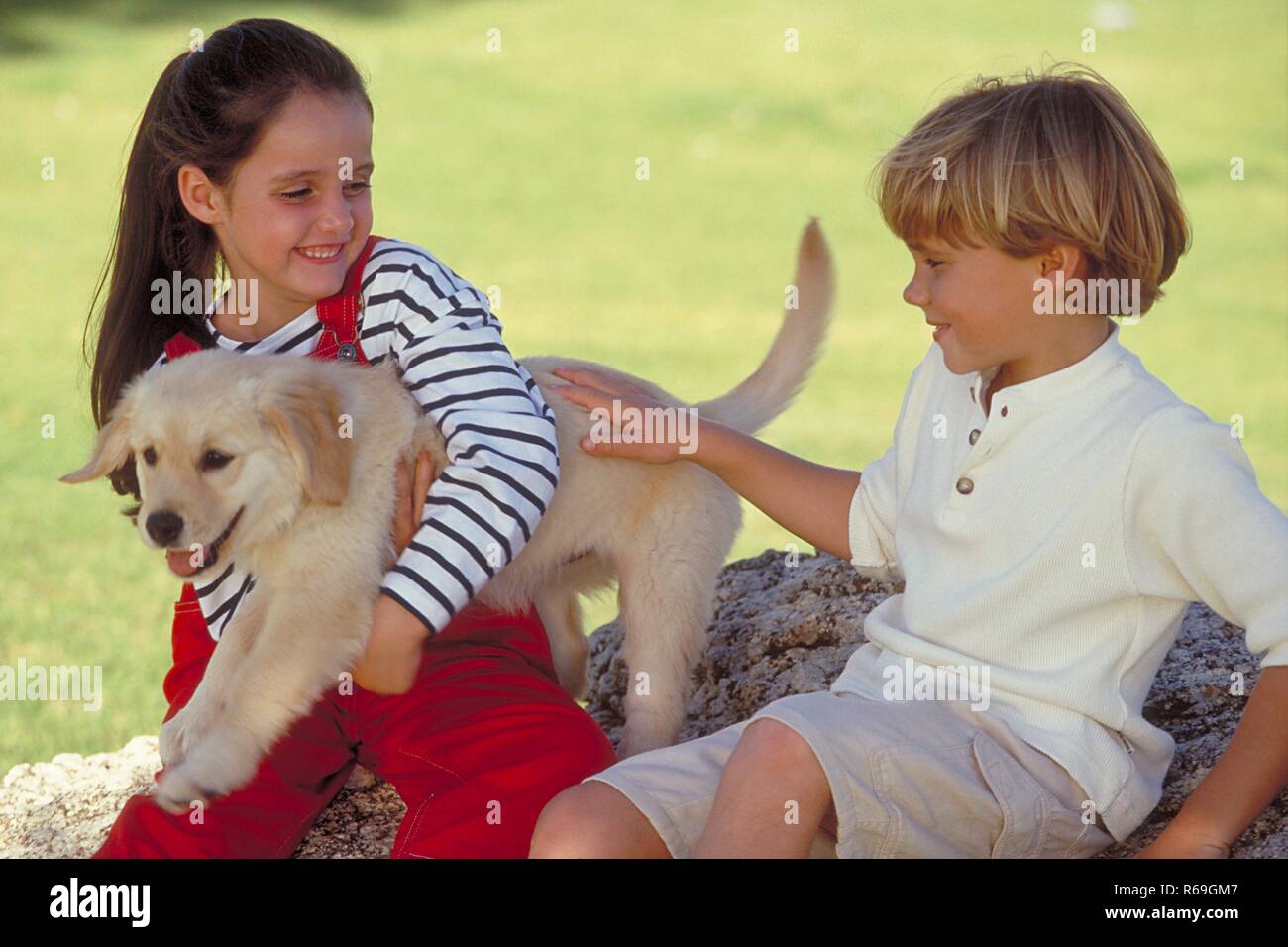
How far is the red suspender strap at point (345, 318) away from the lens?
3201 millimetres

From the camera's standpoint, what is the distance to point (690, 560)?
3402 mm

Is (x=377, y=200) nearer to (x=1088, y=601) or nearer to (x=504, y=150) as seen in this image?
(x=504, y=150)

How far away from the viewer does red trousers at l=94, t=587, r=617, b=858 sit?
116 inches

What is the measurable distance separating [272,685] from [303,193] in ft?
3.18

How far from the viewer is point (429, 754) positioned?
3111mm

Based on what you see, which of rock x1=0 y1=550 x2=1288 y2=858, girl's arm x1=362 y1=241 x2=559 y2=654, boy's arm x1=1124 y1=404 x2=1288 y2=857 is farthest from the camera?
rock x1=0 y1=550 x2=1288 y2=858

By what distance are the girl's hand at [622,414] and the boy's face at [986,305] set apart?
684 millimetres

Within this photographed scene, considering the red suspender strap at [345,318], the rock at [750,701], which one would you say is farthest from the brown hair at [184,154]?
the rock at [750,701]

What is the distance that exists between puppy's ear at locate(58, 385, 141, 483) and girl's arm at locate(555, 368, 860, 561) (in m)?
1.03

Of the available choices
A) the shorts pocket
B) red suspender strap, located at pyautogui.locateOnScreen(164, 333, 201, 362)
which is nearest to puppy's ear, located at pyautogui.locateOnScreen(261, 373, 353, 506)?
red suspender strap, located at pyautogui.locateOnScreen(164, 333, 201, 362)

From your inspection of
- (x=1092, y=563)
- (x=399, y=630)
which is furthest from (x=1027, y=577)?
(x=399, y=630)

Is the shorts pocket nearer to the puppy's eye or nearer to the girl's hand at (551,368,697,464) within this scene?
the girl's hand at (551,368,697,464)

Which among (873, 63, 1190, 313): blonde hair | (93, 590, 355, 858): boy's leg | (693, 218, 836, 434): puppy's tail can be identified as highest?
(873, 63, 1190, 313): blonde hair
